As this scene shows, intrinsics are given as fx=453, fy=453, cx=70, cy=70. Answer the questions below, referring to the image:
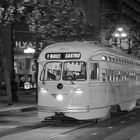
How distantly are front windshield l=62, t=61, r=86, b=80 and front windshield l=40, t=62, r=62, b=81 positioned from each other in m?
0.23

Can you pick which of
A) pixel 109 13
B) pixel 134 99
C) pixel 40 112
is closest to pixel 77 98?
pixel 40 112

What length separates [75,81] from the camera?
16.2m

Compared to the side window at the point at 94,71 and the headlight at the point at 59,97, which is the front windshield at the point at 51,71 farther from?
the side window at the point at 94,71

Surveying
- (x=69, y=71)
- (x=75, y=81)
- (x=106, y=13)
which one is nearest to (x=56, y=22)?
(x=69, y=71)

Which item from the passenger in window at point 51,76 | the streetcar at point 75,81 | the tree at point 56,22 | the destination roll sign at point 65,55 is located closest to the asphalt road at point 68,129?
the streetcar at point 75,81

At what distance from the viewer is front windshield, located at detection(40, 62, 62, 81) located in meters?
16.6

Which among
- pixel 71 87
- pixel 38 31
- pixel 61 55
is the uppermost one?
pixel 38 31

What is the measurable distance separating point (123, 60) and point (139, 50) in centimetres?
3571

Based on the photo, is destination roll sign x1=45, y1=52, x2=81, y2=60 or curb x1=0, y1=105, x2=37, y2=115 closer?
destination roll sign x1=45, y1=52, x2=81, y2=60

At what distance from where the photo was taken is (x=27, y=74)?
55.8 m

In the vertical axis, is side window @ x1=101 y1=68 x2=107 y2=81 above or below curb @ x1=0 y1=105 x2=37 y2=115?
above

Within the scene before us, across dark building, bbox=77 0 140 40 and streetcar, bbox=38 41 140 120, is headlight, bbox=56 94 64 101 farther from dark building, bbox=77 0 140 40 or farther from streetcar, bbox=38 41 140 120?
dark building, bbox=77 0 140 40

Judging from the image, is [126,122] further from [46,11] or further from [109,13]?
[109,13]

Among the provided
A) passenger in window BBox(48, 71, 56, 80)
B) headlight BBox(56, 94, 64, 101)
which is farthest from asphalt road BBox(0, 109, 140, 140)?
passenger in window BBox(48, 71, 56, 80)
